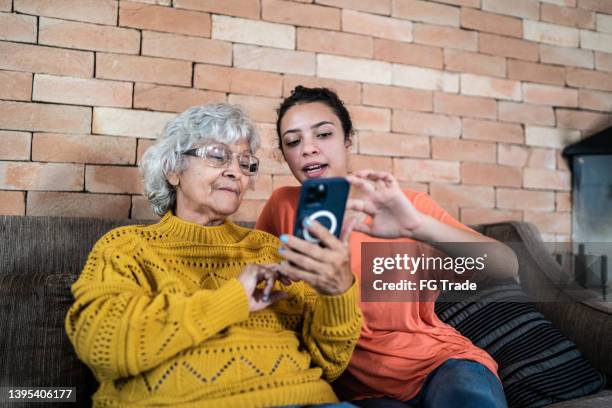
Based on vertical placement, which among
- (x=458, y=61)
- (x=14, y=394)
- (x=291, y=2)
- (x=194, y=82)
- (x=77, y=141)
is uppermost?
(x=291, y=2)

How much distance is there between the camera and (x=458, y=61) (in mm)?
2359

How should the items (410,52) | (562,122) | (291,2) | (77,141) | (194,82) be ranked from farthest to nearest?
(562,122), (410,52), (291,2), (194,82), (77,141)

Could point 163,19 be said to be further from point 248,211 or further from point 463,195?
point 463,195

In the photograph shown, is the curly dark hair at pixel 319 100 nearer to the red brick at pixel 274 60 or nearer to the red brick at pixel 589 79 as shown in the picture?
the red brick at pixel 274 60

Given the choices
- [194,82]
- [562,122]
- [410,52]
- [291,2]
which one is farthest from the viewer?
[562,122]

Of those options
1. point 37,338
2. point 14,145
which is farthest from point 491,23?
point 37,338

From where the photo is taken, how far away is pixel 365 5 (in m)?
2.22

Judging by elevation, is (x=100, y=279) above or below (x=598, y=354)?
above

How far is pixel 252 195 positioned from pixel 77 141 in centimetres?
67

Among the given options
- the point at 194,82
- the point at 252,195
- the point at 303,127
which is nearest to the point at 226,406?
the point at 303,127

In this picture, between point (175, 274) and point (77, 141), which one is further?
point (77, 141)

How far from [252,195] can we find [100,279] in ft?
3.38

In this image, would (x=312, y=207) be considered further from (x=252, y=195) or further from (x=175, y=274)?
(x=252, y=195)

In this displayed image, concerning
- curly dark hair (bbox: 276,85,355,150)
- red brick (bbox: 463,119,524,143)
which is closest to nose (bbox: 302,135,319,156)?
curly dark hair (bbox: 276,85,355,150)
